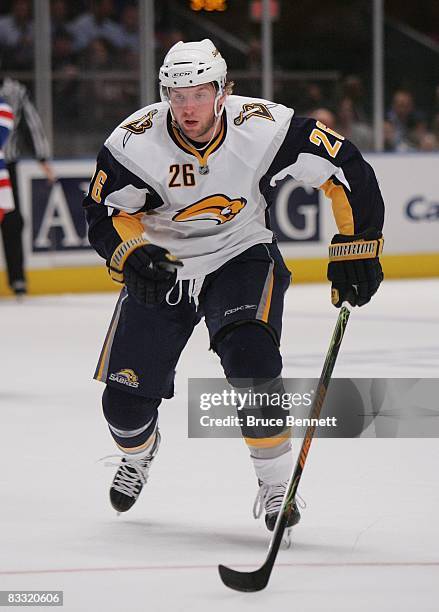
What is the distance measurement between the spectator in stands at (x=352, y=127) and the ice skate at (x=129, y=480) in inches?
312

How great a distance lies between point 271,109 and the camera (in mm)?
3629

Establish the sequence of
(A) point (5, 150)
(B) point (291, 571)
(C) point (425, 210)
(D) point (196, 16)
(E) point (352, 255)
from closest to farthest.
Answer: (B) point (291, 571) < (E) point (352, 255) < (A) point (5, 150) < (C) point (425, 210) < (D) point (196, 16)

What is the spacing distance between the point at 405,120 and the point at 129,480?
27.4 ft

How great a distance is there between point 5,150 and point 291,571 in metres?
6.76

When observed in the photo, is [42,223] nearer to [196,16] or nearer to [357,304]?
[196,16]

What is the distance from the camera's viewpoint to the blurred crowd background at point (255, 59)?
10.7m

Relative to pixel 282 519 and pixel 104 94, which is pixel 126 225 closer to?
pixel 282 519

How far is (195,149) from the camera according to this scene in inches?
139

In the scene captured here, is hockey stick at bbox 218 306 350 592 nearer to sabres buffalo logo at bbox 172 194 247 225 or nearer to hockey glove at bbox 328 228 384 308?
hockey glove at bbox 328 228 384 308

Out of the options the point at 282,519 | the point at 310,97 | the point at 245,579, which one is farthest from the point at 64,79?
the point at 245,579

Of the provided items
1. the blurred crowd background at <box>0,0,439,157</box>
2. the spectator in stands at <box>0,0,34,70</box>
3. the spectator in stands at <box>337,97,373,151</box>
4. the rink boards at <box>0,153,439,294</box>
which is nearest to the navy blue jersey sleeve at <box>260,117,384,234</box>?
the rink boards at <box>0,153,439,294</box>

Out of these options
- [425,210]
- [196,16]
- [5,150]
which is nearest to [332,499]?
[5,150]

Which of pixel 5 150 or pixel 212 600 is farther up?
pixel 212 600

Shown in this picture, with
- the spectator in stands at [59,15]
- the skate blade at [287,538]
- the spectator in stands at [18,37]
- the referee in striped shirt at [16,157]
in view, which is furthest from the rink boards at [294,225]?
the skate blade at [287,538]
